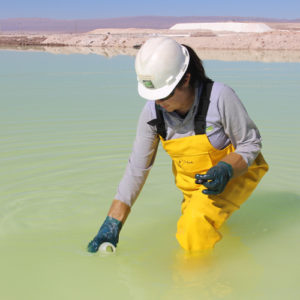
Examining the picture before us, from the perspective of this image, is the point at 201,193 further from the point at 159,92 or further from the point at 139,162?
the point at 159,92

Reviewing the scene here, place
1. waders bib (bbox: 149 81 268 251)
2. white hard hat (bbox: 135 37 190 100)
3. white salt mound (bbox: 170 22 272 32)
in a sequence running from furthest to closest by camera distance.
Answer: white salt mound (bbox: 170 22 272 32) < waders bib (bbox: 149 81 268 251) < white hard hat (bbox: 135 37 190 100)

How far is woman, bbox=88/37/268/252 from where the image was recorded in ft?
8.78

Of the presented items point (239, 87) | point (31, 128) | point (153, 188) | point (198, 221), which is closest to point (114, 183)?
point (153, 188)

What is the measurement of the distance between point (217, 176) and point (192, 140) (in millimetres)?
303

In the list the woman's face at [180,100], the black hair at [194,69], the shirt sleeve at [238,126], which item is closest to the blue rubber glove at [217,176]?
the shirt sleeve at [238,126]

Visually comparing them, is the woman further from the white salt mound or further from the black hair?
the white salt mound

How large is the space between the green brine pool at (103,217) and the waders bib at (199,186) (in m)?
0.21

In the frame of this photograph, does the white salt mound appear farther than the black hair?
Yes

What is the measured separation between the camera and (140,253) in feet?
10.9

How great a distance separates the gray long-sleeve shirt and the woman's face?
4 cm

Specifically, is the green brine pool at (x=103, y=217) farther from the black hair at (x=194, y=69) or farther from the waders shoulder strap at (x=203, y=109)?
the black hair at (x=194, y=69)

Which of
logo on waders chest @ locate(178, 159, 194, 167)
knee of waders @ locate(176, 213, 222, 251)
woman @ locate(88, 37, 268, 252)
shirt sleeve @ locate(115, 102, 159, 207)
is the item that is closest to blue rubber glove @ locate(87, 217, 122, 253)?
woman @ locate(88, 37, 268, 252)

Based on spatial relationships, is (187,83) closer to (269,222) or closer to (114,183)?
(269,222)

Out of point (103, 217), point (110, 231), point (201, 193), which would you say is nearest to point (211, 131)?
point (201, 193)
